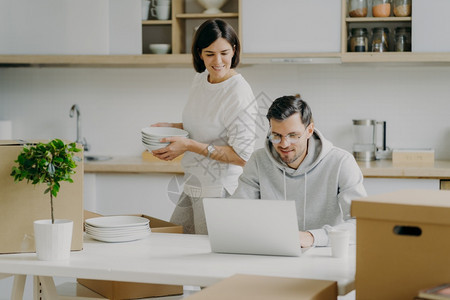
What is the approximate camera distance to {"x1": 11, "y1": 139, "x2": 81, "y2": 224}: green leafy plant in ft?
6.97

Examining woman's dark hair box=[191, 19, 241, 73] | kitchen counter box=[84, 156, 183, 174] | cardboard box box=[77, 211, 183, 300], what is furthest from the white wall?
cardboard box box=[77, 211, 183, 300]

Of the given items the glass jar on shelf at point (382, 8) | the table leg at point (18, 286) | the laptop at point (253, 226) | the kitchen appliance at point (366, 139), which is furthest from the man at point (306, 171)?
the glass jar on shelf at point (382, 8)

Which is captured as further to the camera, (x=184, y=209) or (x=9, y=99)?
(x=9, y=99)

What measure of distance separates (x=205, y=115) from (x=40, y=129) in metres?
2.27

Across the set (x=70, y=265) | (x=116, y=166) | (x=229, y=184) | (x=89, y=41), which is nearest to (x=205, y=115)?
(x=229, y=184)

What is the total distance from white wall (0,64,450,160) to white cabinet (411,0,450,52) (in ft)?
1.13

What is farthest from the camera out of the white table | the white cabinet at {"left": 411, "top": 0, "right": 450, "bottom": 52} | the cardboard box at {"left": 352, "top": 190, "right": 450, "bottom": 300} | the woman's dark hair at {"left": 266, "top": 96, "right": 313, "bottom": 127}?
the white cabinet at {"left": 411, "top": 0, "right": 450, "bottom": 52}

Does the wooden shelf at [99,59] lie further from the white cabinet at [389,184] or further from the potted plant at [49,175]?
the potted plant at [49,175]

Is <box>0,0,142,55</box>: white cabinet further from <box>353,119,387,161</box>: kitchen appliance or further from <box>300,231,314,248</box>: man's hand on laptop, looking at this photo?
<box>300,231,314,248</box>: man's hand on laptop

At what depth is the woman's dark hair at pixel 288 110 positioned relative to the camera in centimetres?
248

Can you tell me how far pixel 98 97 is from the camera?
4805 millimetres

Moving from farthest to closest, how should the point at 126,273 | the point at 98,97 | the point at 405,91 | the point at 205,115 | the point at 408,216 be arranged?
the point at 98,97
the point at 405,91
the point at 205,115
the point at 126,273
the point at 408,216

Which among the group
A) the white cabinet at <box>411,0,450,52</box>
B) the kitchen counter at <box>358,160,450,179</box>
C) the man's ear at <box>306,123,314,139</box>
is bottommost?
the kitchen counter at <box>358,160,450,179</box>

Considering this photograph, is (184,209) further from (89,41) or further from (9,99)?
(9,99)
